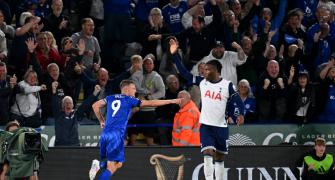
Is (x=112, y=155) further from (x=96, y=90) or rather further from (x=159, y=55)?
(x=159, y=55)

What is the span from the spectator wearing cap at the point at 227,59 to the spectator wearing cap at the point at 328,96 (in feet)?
6.01

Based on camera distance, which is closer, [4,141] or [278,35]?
[4,141]

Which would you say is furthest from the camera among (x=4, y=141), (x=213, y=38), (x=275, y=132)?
(x=213, y=38)

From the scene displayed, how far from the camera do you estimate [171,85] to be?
20.3 metres

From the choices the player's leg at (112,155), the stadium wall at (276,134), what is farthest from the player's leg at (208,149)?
the stadium wall at (276,134)

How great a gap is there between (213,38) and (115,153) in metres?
6.66

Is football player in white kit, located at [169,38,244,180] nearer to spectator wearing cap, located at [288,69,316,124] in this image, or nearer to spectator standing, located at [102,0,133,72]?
spectator wearing cap, located at [288,69,316,124]

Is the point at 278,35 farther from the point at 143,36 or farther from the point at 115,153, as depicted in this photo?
the point at 115,153

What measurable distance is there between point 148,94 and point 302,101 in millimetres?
3327

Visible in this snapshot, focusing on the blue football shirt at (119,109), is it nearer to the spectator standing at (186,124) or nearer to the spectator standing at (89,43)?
the spectator standing at (186,124)

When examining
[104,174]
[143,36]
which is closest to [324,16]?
[143,36]

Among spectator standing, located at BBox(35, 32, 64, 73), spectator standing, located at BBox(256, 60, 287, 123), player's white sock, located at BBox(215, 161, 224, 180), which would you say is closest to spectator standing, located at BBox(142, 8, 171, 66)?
spectator standing, located at BBox(35, 32, 64, 73)

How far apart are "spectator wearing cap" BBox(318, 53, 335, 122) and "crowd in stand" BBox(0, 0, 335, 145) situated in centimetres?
2

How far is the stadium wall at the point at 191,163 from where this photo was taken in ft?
60.7
